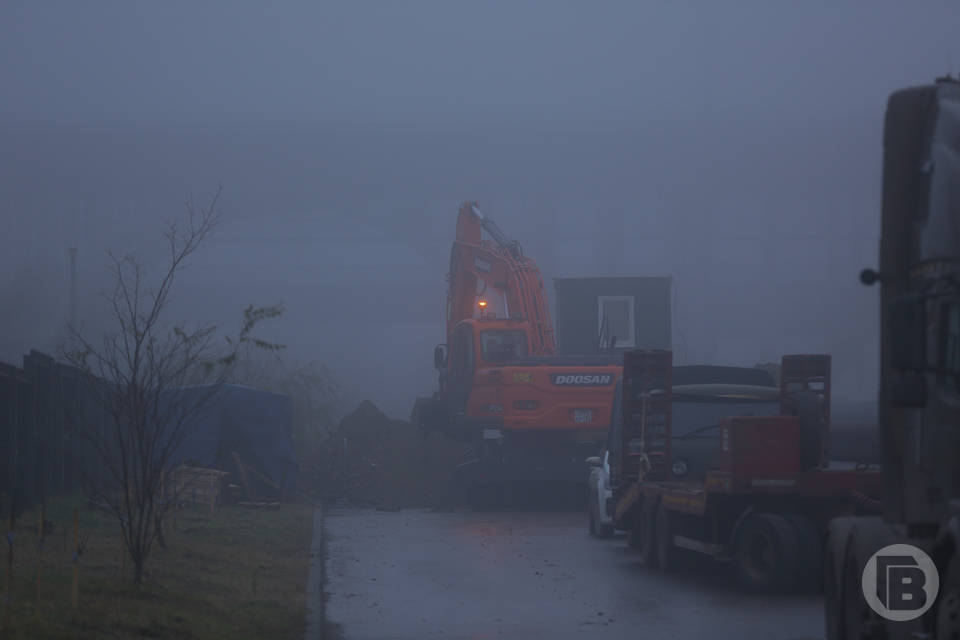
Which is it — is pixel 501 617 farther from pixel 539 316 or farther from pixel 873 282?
pixel 539 316

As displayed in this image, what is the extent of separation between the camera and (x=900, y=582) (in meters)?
7.05

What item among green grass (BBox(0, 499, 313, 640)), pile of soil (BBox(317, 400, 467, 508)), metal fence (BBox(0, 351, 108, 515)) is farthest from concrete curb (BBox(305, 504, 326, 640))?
pile of soil (BBox(317, 400, 467, 508))

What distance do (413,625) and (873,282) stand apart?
19.0 feet

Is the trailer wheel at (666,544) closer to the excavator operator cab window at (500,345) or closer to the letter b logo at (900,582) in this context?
the letter b logo at (900,582)

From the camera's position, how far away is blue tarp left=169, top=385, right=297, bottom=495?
93.4 ft

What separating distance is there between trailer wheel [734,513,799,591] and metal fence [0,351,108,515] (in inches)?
307

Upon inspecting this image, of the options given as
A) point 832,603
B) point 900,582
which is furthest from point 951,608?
point 832,603

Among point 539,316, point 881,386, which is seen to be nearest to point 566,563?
point 881,386

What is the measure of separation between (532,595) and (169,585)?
3735 millimetres

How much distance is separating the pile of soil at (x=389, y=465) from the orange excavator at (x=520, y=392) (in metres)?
2.34

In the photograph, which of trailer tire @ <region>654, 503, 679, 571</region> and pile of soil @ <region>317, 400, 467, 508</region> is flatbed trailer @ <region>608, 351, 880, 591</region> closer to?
trailer tire @ <region>654, 503, 679, 571</region>

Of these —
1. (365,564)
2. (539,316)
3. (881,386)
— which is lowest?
(365,564)

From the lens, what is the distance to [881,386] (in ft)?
24.2

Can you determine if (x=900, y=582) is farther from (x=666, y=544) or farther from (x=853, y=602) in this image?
(x=666, y=544)
